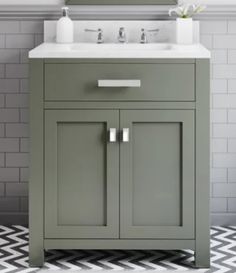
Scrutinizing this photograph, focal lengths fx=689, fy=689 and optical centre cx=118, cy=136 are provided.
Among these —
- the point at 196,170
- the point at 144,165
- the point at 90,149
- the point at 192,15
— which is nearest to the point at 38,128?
the point at 90,149

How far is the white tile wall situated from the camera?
3.67 metres

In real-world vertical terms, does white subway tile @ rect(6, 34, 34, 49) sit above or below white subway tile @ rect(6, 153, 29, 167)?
above

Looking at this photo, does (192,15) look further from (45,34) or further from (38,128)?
(38,128)

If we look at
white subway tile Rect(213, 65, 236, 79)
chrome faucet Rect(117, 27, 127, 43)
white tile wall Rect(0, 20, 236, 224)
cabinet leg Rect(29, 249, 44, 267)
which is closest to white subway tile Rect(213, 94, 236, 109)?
white tile wall Rect(0, 20, 236, 224)

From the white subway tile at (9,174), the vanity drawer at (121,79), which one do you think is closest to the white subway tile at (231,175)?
the vanity drawer at (121,79)

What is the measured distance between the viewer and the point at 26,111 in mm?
3725

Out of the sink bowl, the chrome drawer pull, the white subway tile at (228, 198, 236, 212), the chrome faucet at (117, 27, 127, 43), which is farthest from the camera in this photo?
the white subway tile at (228, 198, 236, 212)

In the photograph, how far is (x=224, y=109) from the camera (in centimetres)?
371

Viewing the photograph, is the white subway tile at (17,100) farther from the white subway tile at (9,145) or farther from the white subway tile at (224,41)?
the white subway tile at (224,41)

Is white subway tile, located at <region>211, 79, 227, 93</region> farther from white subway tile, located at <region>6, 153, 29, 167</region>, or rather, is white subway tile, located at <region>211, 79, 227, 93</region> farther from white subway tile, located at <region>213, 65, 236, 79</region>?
white subway tile, located at <region>6, 153, 29, 167</region>

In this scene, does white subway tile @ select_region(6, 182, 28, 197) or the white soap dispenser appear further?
white subway tile @ select_region(6, 182, 28, 197)

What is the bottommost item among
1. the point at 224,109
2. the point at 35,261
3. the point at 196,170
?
the point at 35,261

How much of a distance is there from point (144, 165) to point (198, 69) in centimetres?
48

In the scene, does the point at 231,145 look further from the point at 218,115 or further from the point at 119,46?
the point at 119,46
